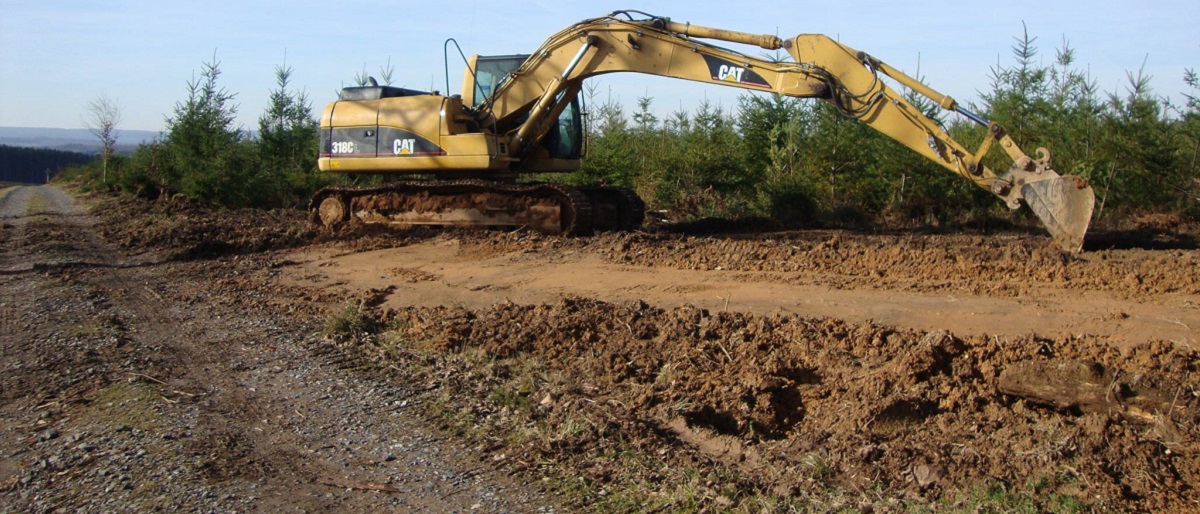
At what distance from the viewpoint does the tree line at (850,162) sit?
14562mm

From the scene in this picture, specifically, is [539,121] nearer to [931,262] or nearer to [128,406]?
[931,262]

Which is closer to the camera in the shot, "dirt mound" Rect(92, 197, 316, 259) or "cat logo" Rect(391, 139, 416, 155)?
"dirt mound" Rect(92, 197, 316, 259)

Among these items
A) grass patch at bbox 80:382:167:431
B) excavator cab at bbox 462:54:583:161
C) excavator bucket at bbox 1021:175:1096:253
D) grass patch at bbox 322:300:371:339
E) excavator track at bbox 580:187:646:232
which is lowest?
grass patch at bbox 80:382:167:431

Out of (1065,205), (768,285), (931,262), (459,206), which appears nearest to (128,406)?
(768,285)

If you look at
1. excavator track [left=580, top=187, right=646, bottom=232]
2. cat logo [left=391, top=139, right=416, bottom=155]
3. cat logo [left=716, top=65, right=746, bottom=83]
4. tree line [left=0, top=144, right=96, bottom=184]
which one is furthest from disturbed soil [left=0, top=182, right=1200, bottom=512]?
tree line [left=0, top=144, right=96, bottom=184]

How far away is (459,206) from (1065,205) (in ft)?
→ 25.6

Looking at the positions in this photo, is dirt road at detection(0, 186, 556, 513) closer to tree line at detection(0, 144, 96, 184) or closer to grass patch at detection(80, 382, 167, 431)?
grass patch at detection(80, 382, 167, 431)

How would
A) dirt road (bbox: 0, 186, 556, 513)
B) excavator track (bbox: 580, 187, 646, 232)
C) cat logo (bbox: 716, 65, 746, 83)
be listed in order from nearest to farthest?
dirt road (bbox: 0, 186, 556, 513) < cat logo (bbox: 716, 65, 746, 83) < excavator track (bbox: 580, 187, 646, 232)

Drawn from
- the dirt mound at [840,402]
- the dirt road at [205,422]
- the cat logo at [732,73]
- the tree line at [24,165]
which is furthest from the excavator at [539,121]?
the tree line at [24,165]

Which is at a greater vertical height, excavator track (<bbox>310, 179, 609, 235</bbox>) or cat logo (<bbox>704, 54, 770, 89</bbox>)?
cat logo (<bbox>704, 54, 770, 89</bbox>)

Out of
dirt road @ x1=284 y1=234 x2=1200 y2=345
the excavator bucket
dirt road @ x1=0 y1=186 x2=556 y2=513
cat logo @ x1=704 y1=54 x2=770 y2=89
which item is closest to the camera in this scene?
dirt road @ x1=0 y1=186 x2=556 y2=513

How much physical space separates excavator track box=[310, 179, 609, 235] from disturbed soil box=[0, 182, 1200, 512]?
247 cm

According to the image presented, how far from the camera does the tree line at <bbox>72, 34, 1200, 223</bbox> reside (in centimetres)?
1456

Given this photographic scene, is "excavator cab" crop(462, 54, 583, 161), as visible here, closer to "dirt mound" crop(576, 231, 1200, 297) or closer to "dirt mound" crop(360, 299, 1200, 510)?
"dirt mound" crop(576, 231, 1200, 297)
